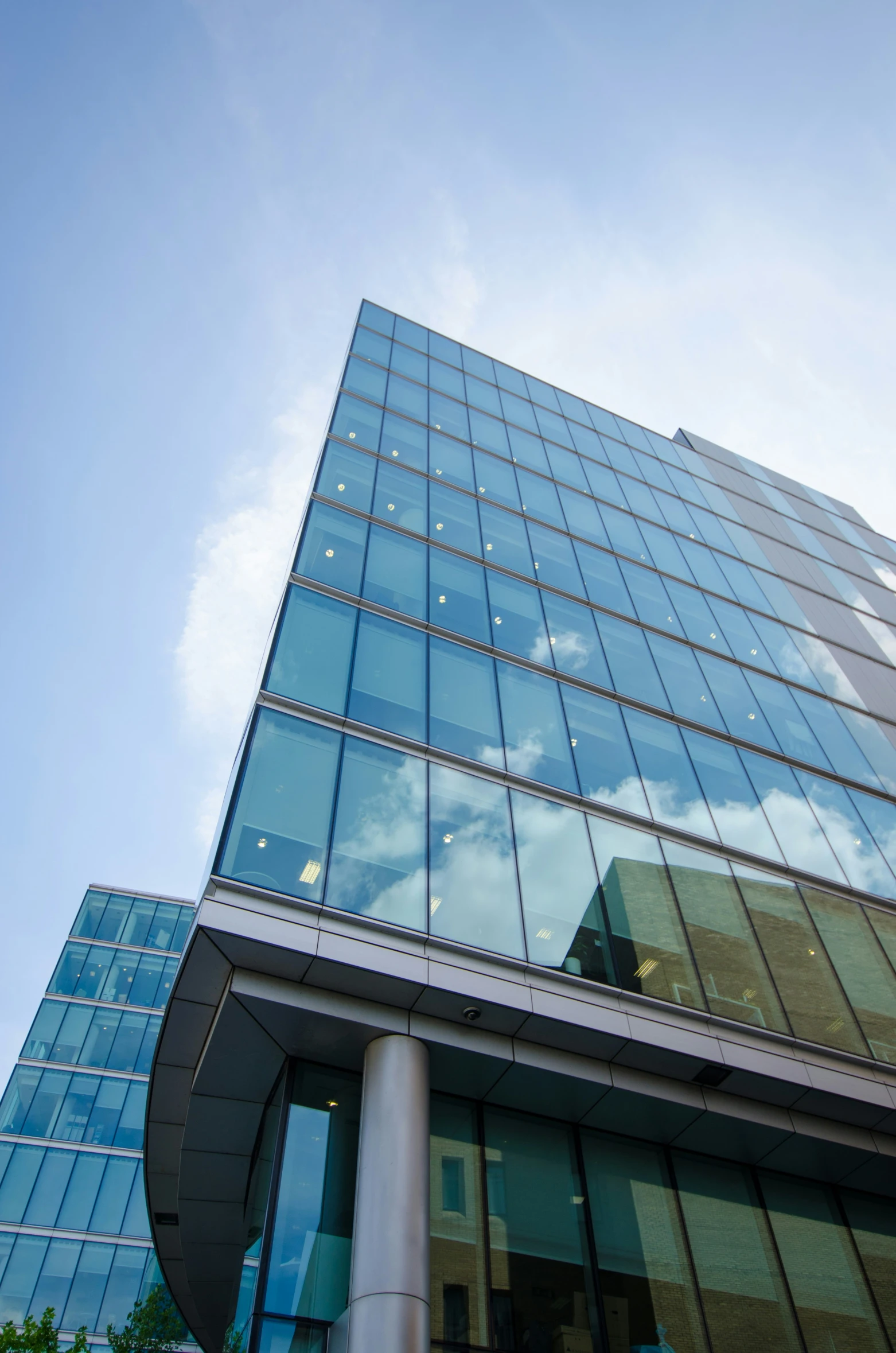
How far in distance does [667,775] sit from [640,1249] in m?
7.31

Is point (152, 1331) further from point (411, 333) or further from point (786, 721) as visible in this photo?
point (411, 333)

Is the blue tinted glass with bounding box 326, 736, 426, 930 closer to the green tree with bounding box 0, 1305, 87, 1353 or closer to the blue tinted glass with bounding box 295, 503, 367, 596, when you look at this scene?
the blue tinted glass with bounding box 295, 503, 367, 596

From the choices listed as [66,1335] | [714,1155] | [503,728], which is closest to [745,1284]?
[714,1155]

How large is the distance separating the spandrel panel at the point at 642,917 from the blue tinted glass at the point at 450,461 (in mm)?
10180

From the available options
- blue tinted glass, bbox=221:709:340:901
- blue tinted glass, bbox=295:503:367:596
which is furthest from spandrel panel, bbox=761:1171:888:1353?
blue tinted glass, bbox=295:503:367:596

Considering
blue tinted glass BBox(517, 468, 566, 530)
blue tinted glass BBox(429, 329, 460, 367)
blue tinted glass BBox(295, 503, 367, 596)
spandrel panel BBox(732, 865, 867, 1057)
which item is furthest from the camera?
blue tinted glass BBox(429, 329, 460, 367)

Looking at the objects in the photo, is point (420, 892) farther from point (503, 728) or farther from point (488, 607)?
point (488, 607)

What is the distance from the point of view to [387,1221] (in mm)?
7930

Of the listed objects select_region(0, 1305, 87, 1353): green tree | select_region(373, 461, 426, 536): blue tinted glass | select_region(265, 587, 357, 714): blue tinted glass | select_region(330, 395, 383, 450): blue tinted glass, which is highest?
select_region(330, 395, 383, 450): blue tinted glass

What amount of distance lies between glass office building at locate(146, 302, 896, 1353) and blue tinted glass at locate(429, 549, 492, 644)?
79 mm

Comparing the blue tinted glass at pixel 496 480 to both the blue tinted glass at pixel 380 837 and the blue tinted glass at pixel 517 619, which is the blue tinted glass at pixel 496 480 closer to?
the blue tinted glass at pixel 517 619

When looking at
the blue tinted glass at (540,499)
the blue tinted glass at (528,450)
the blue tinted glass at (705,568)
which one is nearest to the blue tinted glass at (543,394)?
the blue tinted glass at (528,450)

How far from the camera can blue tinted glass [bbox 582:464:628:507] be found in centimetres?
2469

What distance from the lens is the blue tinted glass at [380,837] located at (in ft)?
→ 32.9
